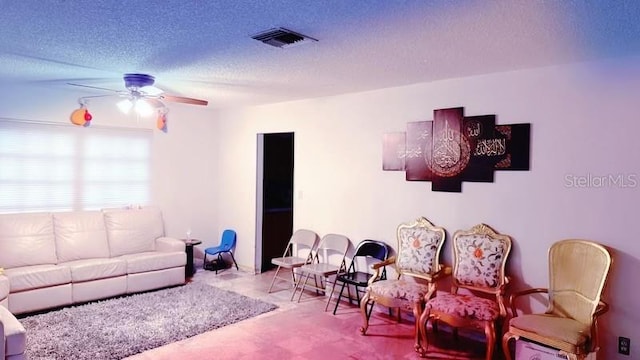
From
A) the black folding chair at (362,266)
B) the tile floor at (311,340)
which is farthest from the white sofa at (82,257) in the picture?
the black folding chair at (362,266)

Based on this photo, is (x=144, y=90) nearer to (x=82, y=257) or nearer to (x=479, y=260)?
Answer: (x=82, y=257)

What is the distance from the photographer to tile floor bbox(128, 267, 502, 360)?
11.2ft

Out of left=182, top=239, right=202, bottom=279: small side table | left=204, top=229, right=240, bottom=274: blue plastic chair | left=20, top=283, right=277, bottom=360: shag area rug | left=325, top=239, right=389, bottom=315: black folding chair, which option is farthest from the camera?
left=204, top=229, right=240, bottom=274: blue plastic chair

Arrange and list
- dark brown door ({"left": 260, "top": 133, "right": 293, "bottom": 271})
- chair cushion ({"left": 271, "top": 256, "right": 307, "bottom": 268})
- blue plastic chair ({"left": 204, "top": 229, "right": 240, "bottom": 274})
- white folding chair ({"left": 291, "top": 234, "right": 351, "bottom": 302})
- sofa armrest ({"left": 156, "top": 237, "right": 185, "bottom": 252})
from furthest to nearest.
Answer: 1. dark brown door ({"left": 260, "top": 133, "right": 293, "bottom": 271})
2. blue plastic chair ({"left": 204, "top": 229, "right": 240, "bottom": 274})
3. sofa armrest ({"left": 156, "top": 237, "right": 185, "bottom": 252})
4. chair cushion ({"left": 271, "top": 256, "right": 307, "bottom": 268})
5. white folding chair ({"left": 291, "top": 234, "right": 351, "bottom": 302})

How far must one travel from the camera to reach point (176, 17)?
8.02 feet

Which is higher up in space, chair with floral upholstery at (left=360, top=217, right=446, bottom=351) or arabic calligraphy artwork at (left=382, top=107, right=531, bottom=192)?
arabic calligraphy artwork at (left=382, top=107, right=531, bottom=192)

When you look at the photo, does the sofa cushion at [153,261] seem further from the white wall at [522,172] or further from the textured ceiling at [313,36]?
the textured ceiling at [313,36]

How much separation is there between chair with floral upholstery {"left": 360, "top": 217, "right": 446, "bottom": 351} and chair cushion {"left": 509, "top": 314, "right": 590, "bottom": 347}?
0.80 metres

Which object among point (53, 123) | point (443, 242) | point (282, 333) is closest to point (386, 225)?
point (443, 242)

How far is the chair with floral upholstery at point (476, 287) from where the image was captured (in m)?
3.27

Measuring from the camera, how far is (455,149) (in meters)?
4.00

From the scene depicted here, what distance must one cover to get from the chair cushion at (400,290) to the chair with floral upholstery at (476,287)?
168mm

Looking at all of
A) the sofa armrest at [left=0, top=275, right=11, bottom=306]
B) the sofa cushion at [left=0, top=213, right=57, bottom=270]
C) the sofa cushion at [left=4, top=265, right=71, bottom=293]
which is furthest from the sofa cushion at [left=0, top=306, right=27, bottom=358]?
the sofa cushion at [left=0, top=213, right=57, bottom=270]

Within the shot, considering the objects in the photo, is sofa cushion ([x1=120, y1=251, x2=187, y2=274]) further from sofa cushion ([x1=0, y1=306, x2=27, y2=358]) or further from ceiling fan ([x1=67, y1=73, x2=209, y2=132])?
sofa cushion ([x1=0, y1=306, x2=27, y2=358])
